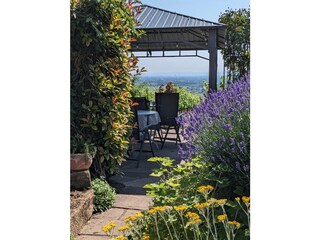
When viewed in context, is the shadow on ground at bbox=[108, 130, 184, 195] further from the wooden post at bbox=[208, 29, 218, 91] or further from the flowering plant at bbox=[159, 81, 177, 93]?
the flowering plant at bbox=[159, 81, 177, 93]

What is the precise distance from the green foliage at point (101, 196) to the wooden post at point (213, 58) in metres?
2.85

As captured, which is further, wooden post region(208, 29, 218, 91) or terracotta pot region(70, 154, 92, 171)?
wooden post region(208, 29, 218, 91)

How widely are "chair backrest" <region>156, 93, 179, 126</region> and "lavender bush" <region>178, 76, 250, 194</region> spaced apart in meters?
3.23

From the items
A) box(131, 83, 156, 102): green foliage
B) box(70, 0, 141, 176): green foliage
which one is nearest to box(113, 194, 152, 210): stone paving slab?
box(70, 0, 141, 176): green foliage

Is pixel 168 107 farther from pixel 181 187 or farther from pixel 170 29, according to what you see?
pixel 181 187

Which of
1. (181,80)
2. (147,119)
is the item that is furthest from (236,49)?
(147,119)

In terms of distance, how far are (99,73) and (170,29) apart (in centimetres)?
264

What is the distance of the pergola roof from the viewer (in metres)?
5.43
